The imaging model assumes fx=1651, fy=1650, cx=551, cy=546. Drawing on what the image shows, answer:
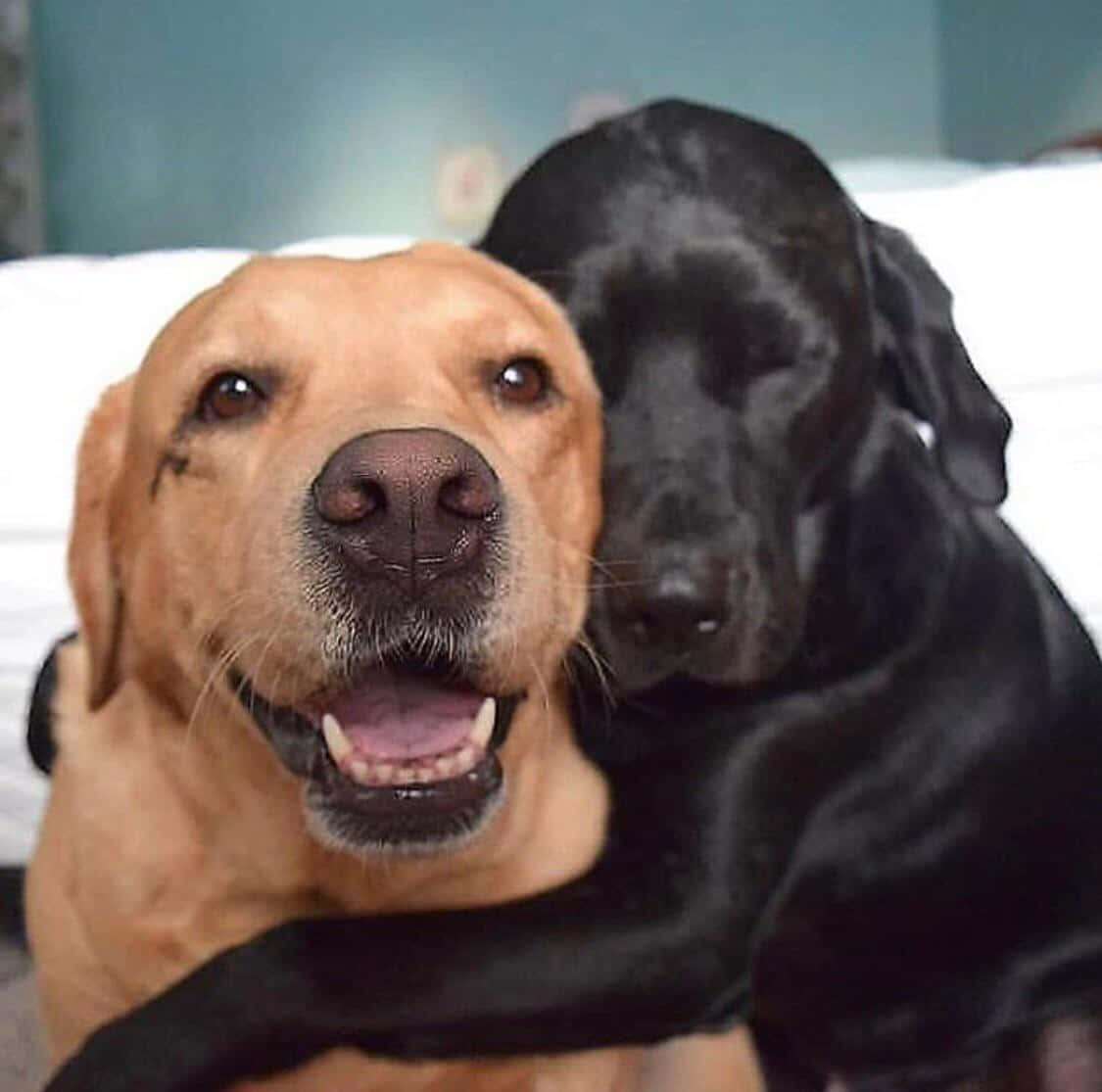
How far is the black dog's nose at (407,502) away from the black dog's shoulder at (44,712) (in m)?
0.44

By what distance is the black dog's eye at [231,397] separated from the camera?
82 cm

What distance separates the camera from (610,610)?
0.83m

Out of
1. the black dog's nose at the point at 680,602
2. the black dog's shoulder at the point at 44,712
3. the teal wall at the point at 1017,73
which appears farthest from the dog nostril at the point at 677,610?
the teal wall at the point at 1017,73

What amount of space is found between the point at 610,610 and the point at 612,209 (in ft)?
0.74

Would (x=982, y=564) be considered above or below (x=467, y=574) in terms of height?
below

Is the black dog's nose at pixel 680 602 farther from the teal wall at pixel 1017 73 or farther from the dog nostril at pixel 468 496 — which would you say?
the teal wall at pixel 1017 73

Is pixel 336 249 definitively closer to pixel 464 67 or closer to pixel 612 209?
pixel 612 209

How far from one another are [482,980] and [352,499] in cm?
29

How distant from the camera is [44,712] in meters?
1.09

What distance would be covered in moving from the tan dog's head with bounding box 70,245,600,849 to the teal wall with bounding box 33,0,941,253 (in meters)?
1.94

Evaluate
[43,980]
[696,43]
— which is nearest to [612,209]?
[43,980]

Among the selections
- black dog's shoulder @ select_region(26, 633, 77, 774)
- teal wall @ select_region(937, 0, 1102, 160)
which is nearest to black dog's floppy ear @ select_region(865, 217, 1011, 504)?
black dog's shoulder @ select_region(26, 633, 77, 774)

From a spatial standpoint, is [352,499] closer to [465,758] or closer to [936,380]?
[465,758]

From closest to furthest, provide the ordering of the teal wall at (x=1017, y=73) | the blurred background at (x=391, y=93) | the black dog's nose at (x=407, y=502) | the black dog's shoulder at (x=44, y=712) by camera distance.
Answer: the black dog's nose at (x=407, y=502), the black dog's shoulder at (x=44, y=712), the teal wall at (x=1017, y=73), the blurred background at (x=391, y=93)
